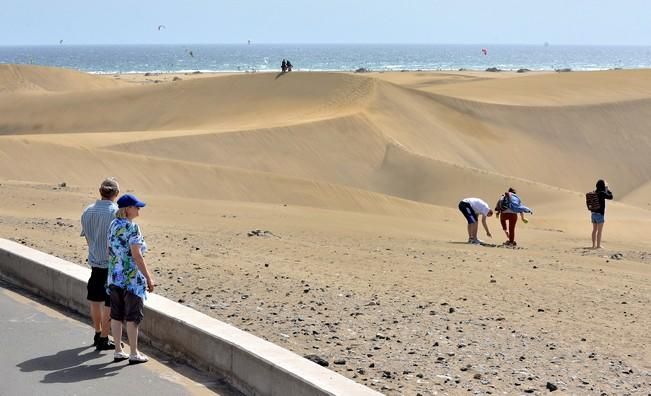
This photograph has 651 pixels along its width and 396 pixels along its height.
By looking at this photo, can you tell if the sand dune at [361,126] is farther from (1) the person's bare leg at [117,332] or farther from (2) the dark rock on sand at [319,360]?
(2) the dark rock on sand at [319,360]

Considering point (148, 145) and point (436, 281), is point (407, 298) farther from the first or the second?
point (148, 145)

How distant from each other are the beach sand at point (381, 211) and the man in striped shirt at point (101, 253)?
1314 millimetres

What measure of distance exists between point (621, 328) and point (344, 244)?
6761 millimetres

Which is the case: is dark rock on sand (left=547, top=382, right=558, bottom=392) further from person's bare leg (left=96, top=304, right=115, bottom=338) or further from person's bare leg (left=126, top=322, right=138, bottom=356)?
person's bare leg (left=96, top=304, right=115, bottom=338)

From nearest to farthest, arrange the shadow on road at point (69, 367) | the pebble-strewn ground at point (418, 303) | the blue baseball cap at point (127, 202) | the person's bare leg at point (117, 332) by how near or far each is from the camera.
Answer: the shadow on road at point (69, 367)
the blue baseball cap at point (127, 202)
the person's bare leg at point (117, 332)
the pebble-strewn ground at point (418, 303)

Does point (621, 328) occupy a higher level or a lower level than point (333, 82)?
lower

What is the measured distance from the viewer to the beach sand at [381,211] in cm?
887

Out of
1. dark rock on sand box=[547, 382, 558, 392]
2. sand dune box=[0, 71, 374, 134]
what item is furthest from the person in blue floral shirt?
sand dune box=[0, 71, 374, 134]

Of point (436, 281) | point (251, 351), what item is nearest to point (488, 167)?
point (436, 281)

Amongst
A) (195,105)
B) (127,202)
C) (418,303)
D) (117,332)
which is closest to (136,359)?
(117,332)

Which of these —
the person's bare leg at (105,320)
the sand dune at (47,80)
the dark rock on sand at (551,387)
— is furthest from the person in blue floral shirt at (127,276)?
the sand dune at (47,80)

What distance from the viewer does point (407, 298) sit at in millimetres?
11078

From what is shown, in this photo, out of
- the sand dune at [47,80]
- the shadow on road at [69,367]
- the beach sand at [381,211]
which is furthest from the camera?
the sand dune at [47,80]

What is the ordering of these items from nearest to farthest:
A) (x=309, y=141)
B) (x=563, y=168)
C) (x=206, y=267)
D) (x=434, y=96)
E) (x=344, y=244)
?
1. (x=206, y=267)
2. (x=344, y=244)
3. (x=309, y=141)
4. (x=563, y=168)
5. (x=434, y=96)
